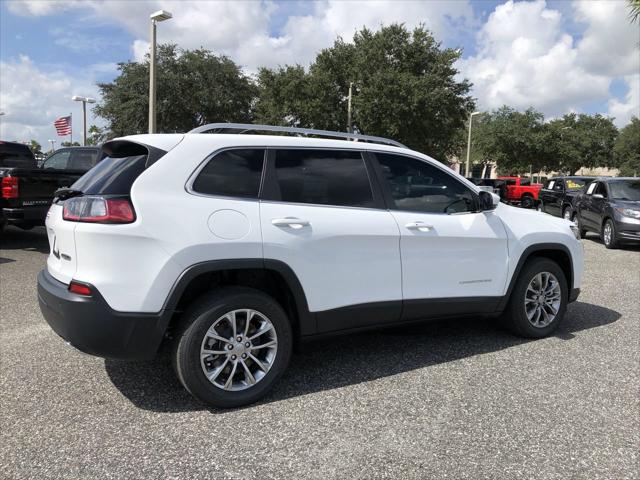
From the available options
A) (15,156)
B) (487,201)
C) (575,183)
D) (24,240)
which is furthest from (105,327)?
(575,183)

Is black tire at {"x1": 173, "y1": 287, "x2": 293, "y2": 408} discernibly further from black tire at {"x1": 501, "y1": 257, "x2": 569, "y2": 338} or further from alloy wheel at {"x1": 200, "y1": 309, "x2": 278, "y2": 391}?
black tire at {"x1": 501, "y1": 257, "x2": 569, "y2": 338}

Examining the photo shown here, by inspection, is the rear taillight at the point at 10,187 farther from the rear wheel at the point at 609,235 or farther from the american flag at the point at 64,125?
the american flag at the point at 64,125

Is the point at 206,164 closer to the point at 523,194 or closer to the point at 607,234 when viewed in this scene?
the point at 607,234

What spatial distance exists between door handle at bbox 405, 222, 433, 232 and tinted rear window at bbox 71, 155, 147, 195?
1945 mm

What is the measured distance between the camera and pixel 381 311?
3885 mm

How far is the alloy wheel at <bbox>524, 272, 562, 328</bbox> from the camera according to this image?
188 inches

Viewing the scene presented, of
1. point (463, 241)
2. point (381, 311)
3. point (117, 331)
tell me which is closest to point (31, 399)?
point (117, 331)

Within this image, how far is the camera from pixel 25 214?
865cm

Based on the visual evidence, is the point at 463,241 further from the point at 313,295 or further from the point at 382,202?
the point at 313,295

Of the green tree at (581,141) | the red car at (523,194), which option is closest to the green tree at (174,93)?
the red car at (523,194)

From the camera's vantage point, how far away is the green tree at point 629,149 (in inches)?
2211

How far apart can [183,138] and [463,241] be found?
232 cm

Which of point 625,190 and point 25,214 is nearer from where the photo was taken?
point 25,214

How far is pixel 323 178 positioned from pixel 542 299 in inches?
97.8
